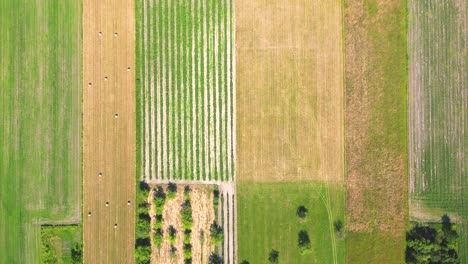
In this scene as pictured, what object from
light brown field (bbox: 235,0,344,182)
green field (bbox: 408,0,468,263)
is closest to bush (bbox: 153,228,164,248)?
light brown field (bbox: 235,0,344,182)

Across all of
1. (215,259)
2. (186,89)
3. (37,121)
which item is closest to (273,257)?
(215,259)

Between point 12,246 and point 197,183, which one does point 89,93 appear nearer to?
point 197,183

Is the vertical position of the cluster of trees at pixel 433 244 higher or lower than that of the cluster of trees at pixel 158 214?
lower

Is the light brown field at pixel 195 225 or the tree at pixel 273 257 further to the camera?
the light brown field at pixel 195 225

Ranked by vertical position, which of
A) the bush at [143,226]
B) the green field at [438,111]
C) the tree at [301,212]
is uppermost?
the green field at [438,111]

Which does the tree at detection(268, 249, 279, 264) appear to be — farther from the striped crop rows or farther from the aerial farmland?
the striped crop rows

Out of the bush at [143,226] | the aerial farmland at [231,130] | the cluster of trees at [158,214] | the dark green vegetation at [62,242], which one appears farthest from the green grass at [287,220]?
the dark green vegetation at [62,242]

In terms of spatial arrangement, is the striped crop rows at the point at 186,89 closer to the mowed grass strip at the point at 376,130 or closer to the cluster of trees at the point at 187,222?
the cluster of trees at the point at 187,222
